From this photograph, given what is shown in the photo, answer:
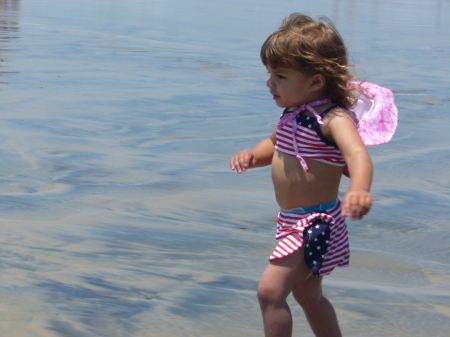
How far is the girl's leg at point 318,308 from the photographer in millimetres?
2393

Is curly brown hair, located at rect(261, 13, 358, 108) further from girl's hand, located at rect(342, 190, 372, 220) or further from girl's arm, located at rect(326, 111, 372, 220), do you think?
girl's hand, located at rect(342, 190, 372, 220)

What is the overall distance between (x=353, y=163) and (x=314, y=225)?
310 millimetres

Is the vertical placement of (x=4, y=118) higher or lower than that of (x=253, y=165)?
lower

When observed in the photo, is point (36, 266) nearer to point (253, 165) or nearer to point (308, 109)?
point (253, 165)

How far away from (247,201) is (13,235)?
4.77ft

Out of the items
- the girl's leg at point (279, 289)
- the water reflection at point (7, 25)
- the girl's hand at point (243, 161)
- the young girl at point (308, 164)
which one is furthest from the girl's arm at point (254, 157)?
the water reflection at point (7, 25)

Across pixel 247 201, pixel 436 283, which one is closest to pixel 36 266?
pixel 247 201

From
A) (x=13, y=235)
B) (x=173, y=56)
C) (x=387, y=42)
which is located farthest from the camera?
(x=387, y=42)

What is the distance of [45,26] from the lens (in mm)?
13289

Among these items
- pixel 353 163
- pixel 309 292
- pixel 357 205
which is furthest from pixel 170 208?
pixel 357 205

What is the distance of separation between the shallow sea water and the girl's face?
0.93m

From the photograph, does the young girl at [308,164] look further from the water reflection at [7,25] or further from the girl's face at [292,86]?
the water reflection at [7,25]

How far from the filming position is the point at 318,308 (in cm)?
240

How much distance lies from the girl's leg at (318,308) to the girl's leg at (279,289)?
0.46 ft
